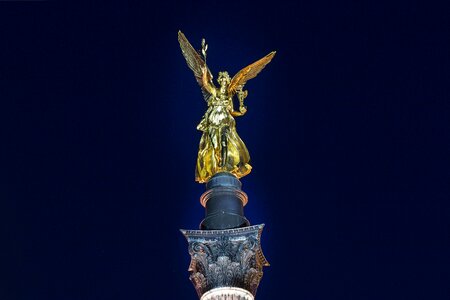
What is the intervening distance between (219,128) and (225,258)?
5.78 m

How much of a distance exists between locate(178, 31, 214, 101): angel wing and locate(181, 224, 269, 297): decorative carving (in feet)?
22.7

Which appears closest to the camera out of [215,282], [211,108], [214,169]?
[215,282]

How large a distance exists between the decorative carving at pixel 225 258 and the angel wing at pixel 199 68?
6907 mm

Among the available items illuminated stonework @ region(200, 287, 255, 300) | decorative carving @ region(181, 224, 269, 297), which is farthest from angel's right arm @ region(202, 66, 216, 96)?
illuminated stonework @ region(200, 287, 255, 300)

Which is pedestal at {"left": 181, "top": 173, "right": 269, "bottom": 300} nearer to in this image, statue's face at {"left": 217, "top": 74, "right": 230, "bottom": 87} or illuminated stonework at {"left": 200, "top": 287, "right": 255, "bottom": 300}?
illuminated stonework at {"left": 200, "top": 287, "right": 255, "bottom": 300}

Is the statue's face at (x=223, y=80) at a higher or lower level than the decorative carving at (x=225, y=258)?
higher

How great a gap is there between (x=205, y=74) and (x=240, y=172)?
4088 millimetres

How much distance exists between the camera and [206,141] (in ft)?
82.5

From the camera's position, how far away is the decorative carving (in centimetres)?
2047

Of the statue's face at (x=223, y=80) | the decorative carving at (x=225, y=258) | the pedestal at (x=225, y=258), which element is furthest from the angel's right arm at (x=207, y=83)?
the decorative carving at (x=225, y=258)

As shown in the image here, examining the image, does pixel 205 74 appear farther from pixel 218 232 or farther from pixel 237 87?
pixel 218 232

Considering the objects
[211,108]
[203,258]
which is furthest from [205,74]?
[203,258]

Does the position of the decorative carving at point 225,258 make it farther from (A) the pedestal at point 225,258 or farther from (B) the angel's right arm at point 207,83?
(B) the angel's right arm at point 207,83

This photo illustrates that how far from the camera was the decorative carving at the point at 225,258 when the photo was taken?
20469 mm
